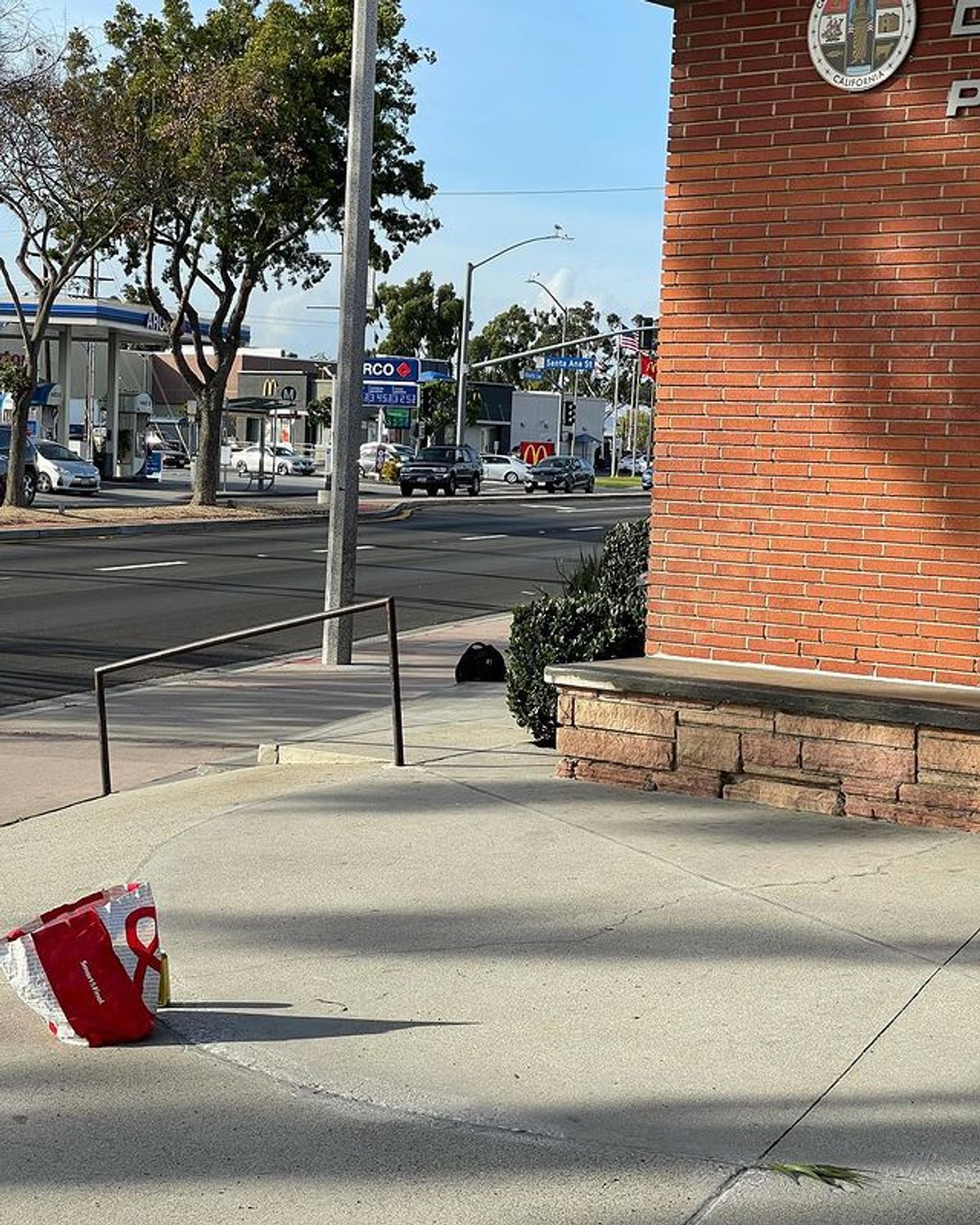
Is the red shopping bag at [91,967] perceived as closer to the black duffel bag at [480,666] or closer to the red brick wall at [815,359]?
the red brick wall at [815,359]

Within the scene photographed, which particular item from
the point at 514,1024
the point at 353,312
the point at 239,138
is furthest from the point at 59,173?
the point at 514,1024

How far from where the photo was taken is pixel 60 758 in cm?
1124

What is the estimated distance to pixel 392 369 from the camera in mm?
61938

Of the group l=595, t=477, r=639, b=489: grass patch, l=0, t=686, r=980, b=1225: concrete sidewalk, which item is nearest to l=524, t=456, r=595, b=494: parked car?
l=595, t=477, r=639, b=489: grass patch

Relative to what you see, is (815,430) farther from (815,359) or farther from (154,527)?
(154,527)

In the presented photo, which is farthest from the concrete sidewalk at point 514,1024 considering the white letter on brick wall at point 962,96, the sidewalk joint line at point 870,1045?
the white letter on brick wall at point 962,96

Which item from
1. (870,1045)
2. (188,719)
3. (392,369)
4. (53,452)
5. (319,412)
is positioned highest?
(392,369)

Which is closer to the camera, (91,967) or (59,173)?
(91,967)

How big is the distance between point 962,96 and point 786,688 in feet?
9.68

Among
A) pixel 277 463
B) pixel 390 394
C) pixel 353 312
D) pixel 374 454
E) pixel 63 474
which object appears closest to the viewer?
pixel 353 312

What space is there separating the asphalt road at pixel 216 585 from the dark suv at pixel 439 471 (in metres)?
18.2

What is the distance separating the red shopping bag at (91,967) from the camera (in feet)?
17.0

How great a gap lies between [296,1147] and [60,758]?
7.12 metres

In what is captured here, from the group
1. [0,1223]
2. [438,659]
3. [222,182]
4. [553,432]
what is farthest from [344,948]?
[553,432]
